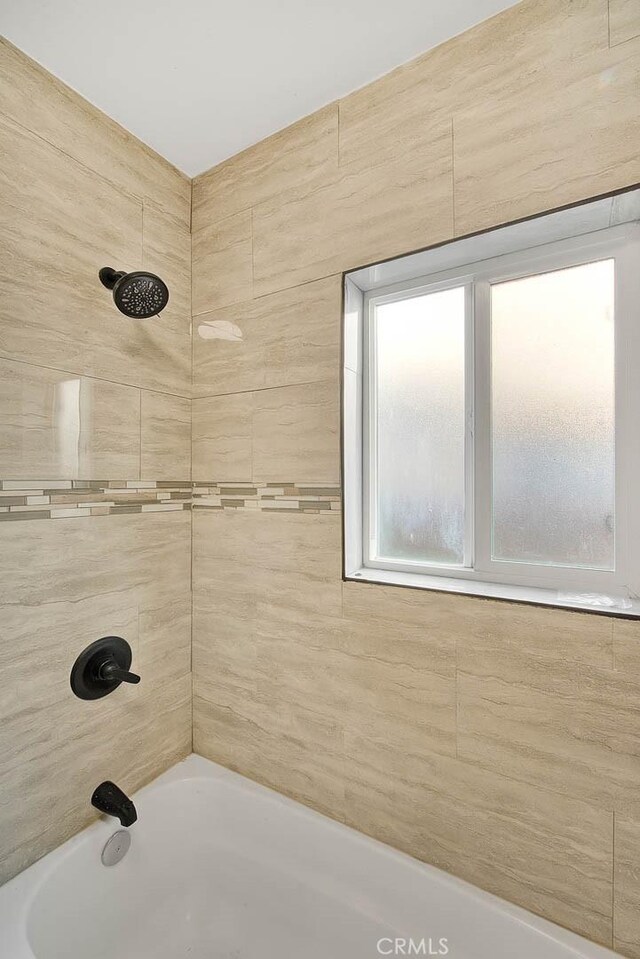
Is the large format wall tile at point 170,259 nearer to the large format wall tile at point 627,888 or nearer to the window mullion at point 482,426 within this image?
the window mullion at point 482,426

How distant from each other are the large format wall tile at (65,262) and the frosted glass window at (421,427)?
0.80 m

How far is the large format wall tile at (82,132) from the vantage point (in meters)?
1.19

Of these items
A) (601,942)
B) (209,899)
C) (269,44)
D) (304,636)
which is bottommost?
(209,899)

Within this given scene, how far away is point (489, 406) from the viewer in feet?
4.28

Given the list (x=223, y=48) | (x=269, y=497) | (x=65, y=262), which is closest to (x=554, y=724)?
(x=269, y=497)

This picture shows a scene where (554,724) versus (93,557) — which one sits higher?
(93,557)

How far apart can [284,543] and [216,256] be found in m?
1.04

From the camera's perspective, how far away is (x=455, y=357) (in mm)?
1397

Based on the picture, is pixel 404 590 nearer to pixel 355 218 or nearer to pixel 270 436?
pixel 270 436

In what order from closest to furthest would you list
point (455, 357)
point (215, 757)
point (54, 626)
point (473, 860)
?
1. point (473, 860)
2. point (54, 626)
3. point (455, 357)
4. point (215, 757)

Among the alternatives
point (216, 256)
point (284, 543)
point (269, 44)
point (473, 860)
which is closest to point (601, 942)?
point (473, 860)

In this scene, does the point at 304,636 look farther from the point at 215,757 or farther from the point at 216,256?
the point at 216,256

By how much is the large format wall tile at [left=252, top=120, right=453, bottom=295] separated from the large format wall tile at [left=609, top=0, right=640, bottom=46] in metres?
0.36

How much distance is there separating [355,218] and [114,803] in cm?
181
